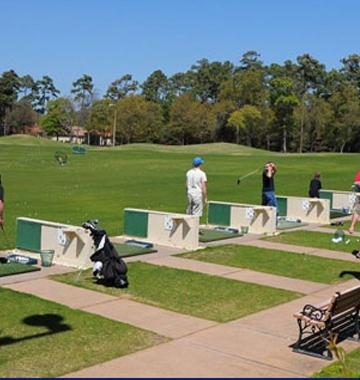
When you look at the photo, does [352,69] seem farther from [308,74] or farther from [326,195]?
[326,195]

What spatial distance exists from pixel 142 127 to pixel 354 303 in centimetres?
9400

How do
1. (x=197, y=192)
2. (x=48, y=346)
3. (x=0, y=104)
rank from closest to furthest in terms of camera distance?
(x=48, y=346), (x=197, y=192), (x=0, y=104)

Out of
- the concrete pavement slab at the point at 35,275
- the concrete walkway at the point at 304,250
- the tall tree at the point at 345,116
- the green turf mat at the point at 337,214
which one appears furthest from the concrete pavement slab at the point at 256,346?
the tall tree at the point at 345,116

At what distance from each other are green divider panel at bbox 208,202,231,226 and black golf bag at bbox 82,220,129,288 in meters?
7.15

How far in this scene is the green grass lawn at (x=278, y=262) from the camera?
36.7ft

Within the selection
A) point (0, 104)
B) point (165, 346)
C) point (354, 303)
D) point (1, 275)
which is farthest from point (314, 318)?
point (0, 104)

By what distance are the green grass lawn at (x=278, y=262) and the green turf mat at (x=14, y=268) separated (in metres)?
3.10

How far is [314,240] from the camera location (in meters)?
15.2

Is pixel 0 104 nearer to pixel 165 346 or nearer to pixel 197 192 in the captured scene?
pixel 197 192

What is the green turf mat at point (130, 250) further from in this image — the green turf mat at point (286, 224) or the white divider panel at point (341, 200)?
the white divider panel at point (341, 200)

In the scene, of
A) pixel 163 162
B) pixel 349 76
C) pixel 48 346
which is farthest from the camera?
pixel 349 76

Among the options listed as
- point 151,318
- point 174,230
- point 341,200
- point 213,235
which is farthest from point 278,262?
point 341,200

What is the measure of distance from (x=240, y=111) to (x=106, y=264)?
83750 millimetres

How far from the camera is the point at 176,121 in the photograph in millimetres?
98188
